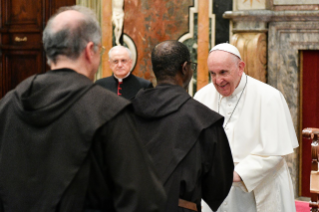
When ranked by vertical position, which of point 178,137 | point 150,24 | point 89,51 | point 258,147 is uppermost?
point 150,24

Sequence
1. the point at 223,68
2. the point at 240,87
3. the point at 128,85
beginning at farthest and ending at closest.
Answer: the point at 128,85
the point at 240,87
the point at 223,68

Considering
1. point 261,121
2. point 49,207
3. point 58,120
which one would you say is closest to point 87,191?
point 49,207

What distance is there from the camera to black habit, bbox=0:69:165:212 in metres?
1.50

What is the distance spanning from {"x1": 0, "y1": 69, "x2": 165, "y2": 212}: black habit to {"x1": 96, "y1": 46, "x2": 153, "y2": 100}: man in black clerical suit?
137 inches

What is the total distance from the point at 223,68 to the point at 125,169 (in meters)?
1.60

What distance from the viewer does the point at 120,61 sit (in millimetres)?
5145

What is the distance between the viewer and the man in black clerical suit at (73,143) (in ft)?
4.94

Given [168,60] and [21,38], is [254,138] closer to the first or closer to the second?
[168,60]

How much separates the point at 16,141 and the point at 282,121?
1.90m

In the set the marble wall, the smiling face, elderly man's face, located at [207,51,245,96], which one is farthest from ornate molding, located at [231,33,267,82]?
elderly man's face, located at [207,51,245,96]

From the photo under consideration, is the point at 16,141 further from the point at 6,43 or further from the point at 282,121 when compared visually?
the point at 6,43

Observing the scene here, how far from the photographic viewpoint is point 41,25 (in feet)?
22.2

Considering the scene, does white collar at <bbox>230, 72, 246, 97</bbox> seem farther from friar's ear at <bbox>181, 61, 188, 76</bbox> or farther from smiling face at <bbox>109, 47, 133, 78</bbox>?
smiling face at <bbox>109, 47, 133, 78</bbox>

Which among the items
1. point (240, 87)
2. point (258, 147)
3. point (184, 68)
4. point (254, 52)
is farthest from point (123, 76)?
point (184, 68)
